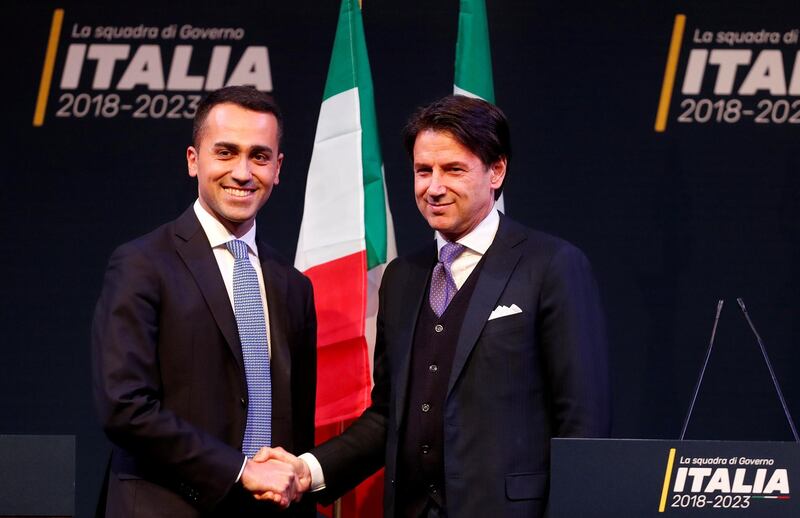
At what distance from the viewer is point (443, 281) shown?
9.58 ft

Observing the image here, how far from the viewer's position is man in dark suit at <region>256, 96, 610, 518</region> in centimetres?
270

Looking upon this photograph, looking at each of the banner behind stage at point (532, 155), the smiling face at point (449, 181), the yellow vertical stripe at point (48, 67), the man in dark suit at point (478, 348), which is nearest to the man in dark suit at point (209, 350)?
the man in dark suit at point (478, 348)

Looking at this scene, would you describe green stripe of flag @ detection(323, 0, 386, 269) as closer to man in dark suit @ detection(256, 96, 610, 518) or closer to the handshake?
man in dark suit @ detection(256, 96, 610, 518)

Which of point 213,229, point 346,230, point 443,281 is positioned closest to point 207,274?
point 213,229

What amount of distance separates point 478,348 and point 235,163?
30.1 inches

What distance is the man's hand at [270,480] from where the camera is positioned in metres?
2.70

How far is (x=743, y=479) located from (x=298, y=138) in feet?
8.81

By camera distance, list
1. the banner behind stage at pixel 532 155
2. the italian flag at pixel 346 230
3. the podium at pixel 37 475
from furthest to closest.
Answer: the banner behind stage at pixel 532 155, the italian flag at pixel 346 230, the podium at pixel 37 475

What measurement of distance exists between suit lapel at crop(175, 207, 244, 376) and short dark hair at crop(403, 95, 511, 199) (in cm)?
60

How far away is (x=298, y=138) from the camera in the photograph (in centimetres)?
458

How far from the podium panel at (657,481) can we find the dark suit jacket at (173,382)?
0.82m

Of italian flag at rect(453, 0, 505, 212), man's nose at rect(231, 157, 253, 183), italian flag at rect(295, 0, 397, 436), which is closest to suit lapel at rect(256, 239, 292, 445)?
→ man's nose at rect(231, 157, 253, 183)

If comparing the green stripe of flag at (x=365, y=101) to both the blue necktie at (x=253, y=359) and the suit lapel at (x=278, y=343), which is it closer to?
the suit lapel at (x=278, y=343)

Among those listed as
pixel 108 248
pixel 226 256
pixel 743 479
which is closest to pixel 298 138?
pixel 108 248
